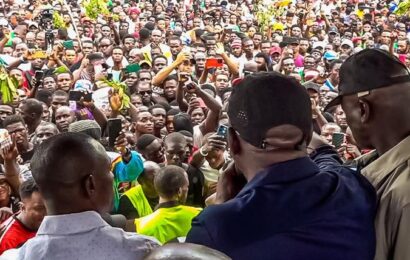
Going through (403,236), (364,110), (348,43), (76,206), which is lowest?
(348,43)

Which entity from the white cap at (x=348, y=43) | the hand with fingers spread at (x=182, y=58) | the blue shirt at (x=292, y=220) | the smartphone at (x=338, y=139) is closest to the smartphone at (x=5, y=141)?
the smartphone at (x=338, y=139)

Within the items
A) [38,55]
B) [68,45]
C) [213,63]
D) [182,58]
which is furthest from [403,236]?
[68,45]

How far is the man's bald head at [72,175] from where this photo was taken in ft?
6.76

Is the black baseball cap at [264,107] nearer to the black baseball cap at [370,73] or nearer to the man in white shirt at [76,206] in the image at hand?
the black baseball cap at [370,73]

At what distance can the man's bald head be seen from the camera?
206 centimetres

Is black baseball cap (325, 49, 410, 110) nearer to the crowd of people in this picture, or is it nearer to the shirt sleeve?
the crowd of people

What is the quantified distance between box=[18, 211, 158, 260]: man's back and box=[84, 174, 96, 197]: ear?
7 cm

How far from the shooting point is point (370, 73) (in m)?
2.11

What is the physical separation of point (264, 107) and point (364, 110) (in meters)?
0.38

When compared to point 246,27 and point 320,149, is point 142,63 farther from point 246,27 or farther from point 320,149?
point 320,149

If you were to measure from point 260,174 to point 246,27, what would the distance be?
1332 centimetres

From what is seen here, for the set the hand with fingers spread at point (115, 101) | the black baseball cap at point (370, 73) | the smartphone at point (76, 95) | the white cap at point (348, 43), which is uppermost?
the black baseball cap at point (370, 73)

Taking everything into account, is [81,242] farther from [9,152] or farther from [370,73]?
[9,152]

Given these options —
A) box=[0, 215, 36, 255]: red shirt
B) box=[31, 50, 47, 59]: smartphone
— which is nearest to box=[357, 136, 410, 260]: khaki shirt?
box=[0, 215, 36, 255]: red shirt
